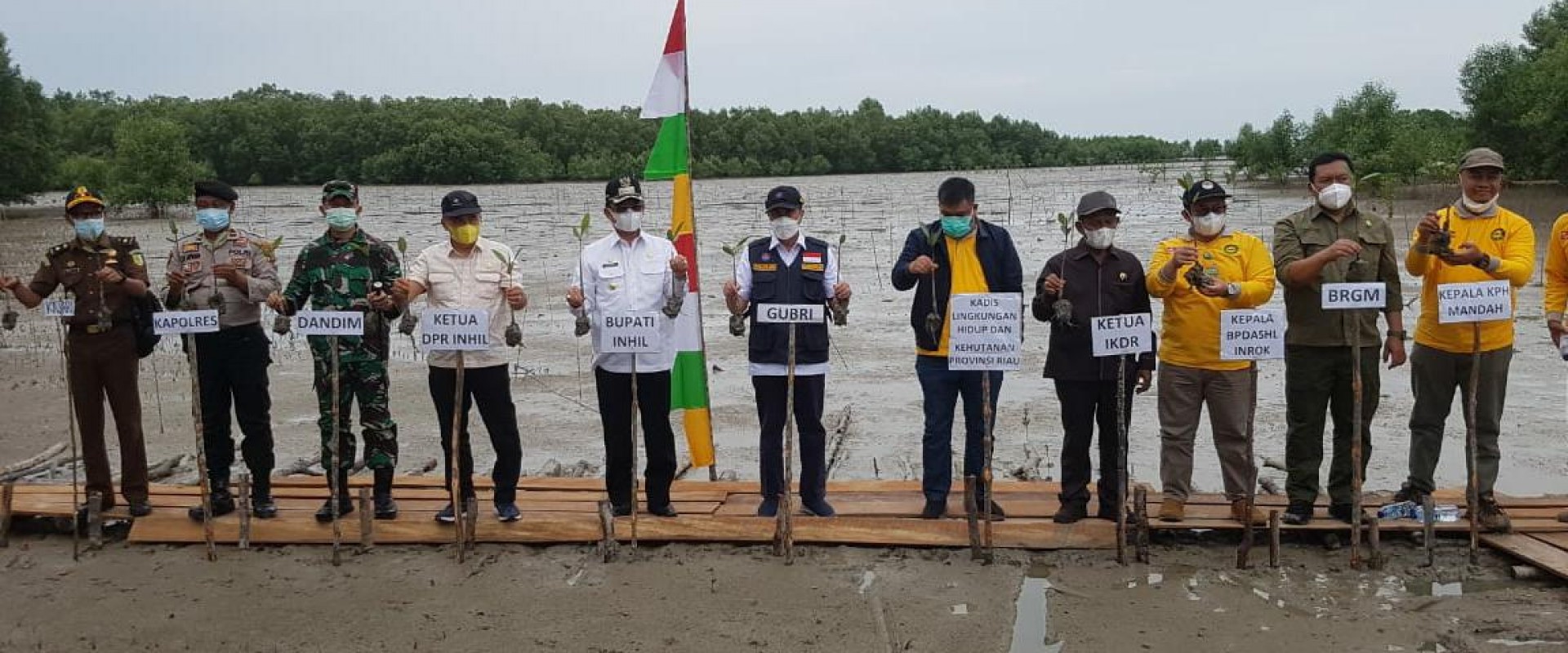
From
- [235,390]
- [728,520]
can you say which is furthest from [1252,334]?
[235,390]

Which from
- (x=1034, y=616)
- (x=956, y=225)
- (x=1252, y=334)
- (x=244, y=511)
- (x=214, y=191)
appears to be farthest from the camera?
(x=214, y=191)

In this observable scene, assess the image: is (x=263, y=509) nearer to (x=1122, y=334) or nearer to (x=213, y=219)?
(x=213, y=219)

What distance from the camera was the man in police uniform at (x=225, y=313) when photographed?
653 cm

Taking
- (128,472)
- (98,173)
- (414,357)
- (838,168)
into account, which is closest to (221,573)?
(128,472)

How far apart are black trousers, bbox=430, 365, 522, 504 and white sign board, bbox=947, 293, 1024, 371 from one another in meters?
2.47

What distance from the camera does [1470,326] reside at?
5938 millimetres

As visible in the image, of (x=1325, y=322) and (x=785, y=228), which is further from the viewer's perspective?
(x=785, y=228)

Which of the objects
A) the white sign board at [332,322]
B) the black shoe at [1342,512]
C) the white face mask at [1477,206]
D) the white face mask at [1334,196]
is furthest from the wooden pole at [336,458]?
the white face mask at [1477,206]

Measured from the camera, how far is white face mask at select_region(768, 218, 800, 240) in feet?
20.8

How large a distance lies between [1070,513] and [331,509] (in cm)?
424

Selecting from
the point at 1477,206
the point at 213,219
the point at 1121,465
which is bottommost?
the point at 1121,465

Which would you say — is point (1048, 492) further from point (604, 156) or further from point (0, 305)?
point (604, 156)

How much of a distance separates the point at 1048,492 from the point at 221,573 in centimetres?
480

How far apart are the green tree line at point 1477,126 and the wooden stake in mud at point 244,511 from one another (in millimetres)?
30664
